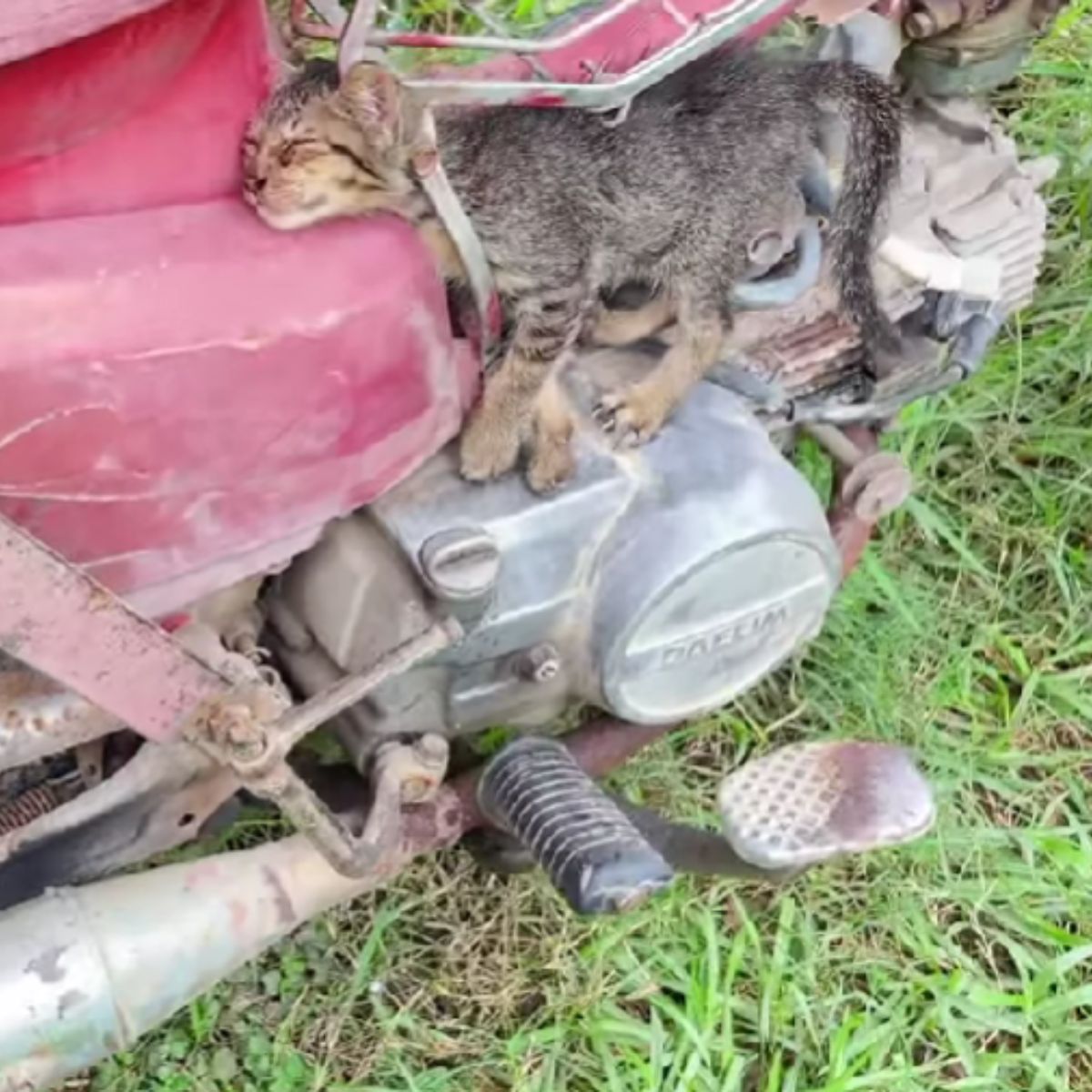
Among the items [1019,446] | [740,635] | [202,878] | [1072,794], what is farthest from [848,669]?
[202,878]

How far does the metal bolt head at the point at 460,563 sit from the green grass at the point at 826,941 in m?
0.67

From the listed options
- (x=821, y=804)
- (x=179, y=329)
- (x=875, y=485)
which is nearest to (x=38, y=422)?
(x=179, y=329)

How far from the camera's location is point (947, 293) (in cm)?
204

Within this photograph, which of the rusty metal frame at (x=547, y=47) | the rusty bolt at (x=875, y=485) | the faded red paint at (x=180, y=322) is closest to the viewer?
the faded red paint at (x=180, y=322)

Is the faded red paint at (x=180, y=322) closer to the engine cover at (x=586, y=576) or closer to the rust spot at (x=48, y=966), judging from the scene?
the engine cover at (x=586, y=576)

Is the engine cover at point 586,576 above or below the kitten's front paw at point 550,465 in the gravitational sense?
below

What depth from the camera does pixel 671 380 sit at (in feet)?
5.92

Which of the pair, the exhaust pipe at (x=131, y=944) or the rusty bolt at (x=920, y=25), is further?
the rusty bolt at (x=920, y=25)

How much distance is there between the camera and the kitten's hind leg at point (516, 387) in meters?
1.69

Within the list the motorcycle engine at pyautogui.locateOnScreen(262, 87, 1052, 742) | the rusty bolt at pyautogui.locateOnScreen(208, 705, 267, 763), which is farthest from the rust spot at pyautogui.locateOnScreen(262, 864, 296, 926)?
the rusty bolt at pyautogui.locateOnScreen(208, 705, 267, 763)

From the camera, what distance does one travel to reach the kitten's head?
4.83ft

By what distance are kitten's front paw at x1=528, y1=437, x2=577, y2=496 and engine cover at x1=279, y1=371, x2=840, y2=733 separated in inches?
0.4

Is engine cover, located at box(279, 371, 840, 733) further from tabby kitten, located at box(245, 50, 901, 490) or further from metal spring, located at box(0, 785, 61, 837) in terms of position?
metal spring, located at box(0, 785, 61, 837)

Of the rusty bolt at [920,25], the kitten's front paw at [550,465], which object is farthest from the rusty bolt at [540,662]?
the rusty bolt at [920,25]
